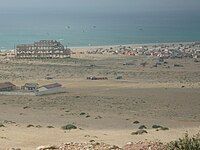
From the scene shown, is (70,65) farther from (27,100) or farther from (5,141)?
(5,141)

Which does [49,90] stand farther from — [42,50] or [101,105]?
[42,50]

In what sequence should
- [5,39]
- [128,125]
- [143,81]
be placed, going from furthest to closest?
[5,39], [143,81], [128,125]

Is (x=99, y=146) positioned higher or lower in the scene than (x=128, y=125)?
higher

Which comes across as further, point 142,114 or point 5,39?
point 5,39

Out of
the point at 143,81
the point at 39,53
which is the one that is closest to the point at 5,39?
the point at 39,53

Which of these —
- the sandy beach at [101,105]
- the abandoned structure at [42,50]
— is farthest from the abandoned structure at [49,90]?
the abandoned structure at [42,50]

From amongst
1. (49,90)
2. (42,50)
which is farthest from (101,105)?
(42,50)

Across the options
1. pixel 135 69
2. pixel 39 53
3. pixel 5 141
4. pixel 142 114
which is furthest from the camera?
pixel 39 53

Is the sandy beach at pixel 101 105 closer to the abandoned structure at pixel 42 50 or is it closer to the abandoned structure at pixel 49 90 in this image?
the abandoned structure at pixel 49 90
